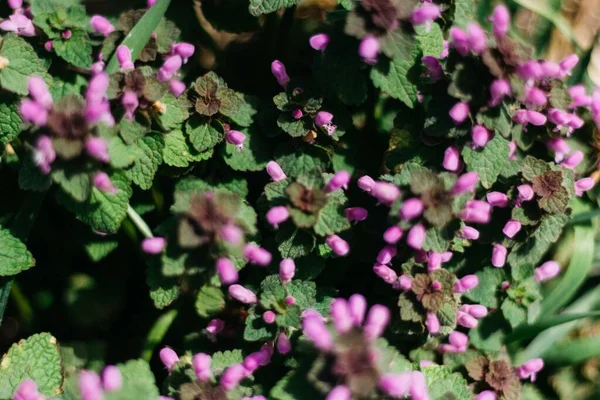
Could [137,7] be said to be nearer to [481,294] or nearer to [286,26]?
[286,26]

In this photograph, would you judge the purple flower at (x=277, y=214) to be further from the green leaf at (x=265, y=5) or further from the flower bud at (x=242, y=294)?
the green leaf at (x=265, y=5)

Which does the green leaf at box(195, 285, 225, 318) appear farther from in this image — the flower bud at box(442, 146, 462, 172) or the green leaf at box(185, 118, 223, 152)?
the flower bud at box(442, 146, 462, 172)

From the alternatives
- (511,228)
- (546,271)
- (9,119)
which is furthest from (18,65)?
(546,271)

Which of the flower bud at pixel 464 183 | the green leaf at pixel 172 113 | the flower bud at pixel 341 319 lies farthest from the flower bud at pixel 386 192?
→ the green leaf at pixel 172 113

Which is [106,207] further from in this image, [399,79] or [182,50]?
[399,79]

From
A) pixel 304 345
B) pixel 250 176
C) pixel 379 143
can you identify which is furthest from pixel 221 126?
pixel 304 345

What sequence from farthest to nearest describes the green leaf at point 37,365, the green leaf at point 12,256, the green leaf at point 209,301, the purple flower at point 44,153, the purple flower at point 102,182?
the green leaf at point 209,301
the green leaf at point 12,256
the green leaf at point 37,365
the purple flower at point 102,182
the purple flower at point 44,153

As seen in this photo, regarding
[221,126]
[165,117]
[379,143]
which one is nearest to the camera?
[165,117]
